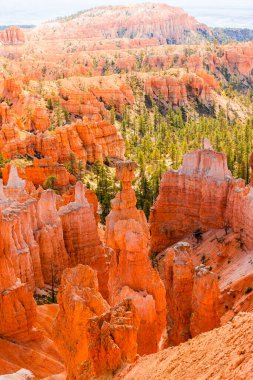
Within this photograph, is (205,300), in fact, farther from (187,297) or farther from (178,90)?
(178,90)

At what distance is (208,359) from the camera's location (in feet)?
28.9

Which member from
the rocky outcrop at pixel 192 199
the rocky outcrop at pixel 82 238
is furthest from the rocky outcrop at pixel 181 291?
the rocky outcrop at pixel 192 199

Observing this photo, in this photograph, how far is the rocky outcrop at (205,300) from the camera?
1516cm

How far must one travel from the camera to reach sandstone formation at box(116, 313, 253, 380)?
25.6 feet

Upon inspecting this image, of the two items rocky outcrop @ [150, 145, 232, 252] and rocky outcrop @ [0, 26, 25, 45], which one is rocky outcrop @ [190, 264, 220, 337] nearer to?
rocky outcrop @ [150, 145, 232, 252]

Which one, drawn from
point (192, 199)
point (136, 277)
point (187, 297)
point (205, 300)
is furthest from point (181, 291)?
point (192, 199)

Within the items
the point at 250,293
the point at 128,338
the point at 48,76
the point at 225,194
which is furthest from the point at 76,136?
the point at 48,76

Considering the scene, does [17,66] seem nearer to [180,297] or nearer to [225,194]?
[225,194]

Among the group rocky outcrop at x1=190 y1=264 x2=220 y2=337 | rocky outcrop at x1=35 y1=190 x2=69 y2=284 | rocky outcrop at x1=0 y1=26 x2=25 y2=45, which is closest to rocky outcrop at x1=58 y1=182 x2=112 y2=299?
rocky outcrop at x1=35 y1=190 x2=69 y2=284

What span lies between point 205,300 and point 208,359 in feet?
21.1

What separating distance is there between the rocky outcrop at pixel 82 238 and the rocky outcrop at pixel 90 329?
11239 mm

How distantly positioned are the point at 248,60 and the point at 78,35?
242 feet

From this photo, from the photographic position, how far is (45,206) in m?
24.1

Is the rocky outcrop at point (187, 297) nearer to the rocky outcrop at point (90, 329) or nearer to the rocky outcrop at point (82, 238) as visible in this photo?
the rocky outcrop at point (90, 329)
